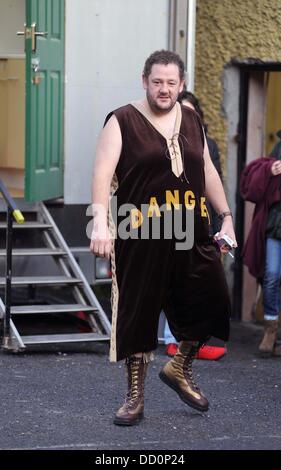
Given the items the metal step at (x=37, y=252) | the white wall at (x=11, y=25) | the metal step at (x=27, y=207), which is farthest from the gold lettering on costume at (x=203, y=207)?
the white wall at (x=11, y=25)

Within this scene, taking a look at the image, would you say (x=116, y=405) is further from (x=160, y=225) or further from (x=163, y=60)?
(x=163, y=60)

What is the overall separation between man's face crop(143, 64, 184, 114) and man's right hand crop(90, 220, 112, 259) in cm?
72

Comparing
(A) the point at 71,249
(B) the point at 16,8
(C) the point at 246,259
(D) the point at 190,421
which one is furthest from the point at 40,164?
(D) the point at 190,421

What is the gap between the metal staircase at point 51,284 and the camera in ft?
27.1

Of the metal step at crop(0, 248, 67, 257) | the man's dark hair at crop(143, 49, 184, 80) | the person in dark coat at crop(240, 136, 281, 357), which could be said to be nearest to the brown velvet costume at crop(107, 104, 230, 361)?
the man's dark hair at crop(143, 49, 184, 80)

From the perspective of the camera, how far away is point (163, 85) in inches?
240

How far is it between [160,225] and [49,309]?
2542 millimetres

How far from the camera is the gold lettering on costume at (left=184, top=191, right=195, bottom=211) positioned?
6195mm

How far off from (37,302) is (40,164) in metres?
1.10

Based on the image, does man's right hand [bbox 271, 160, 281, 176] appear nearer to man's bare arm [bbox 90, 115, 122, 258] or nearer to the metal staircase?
the metal staircase

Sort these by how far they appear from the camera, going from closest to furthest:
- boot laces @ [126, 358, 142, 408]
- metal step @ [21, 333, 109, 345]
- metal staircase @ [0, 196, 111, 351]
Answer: boot laces @ [126, 358, 142, 408] < metal step @ [21, 333, 109, 345] < metal staircase @ [0, 196, 111, 351]

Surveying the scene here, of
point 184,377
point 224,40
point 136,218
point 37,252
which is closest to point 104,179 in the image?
point 136,218

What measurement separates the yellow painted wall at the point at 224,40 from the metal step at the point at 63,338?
7.42 feet

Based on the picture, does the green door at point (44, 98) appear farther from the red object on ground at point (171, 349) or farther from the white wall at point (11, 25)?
the white wall at point (11, 25)
